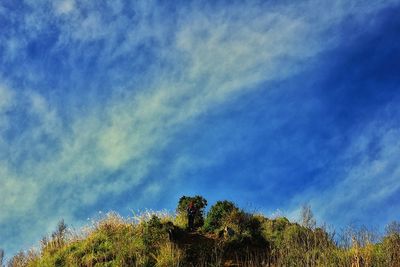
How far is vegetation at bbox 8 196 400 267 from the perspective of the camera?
20.7 meters

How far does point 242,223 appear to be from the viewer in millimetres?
24219

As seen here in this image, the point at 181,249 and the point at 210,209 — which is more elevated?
the point at 210,209

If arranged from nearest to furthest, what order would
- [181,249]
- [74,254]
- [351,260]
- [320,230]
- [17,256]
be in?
[351,260], [181,249], [74,254], [320,230], [17,256]

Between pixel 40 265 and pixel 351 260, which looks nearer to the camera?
pixel 351 260

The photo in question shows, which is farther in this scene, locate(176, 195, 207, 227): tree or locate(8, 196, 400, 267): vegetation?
locate(176, 195, 207, 227): tree

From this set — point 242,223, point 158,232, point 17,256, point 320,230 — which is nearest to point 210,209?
point 242,223

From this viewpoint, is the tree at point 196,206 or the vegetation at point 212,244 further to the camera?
the tree at point 196,206

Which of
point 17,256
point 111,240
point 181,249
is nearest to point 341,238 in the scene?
point 181,249

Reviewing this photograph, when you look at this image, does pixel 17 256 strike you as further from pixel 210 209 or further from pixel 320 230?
pixel 320 230

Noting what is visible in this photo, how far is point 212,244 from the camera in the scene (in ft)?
73.4

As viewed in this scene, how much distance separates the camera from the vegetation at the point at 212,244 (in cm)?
2073

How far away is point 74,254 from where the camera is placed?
75.6 feet

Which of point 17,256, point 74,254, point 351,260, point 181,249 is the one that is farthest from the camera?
point 17,256

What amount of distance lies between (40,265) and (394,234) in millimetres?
14876
